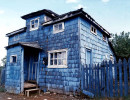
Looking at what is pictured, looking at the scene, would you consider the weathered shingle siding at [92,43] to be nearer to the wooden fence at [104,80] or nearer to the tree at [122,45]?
the wooden fence at [104,80]

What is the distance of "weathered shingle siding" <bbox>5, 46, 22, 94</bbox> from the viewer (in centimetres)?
868

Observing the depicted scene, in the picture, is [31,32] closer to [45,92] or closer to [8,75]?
[8,75]

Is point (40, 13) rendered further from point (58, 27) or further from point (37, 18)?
point (58, 27)

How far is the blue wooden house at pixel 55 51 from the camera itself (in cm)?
823

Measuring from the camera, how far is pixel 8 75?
979 centimetres

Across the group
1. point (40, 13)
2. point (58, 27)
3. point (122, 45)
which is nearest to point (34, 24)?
point (40, 13)

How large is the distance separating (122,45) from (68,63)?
1224 cm

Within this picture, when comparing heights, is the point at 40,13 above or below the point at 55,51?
above

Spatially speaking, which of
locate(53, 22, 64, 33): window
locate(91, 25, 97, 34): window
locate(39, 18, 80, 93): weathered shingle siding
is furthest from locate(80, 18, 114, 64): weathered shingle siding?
locate(53, 22, 64, 33): window

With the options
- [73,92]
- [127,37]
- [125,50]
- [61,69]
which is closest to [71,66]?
[61,69]

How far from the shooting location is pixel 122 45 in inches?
679

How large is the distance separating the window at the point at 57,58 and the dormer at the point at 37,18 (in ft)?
10.8

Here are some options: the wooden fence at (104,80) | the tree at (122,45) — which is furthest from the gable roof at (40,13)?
the tree at (122,45)

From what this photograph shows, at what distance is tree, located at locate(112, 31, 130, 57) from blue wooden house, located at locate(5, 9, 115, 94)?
6.16 m
